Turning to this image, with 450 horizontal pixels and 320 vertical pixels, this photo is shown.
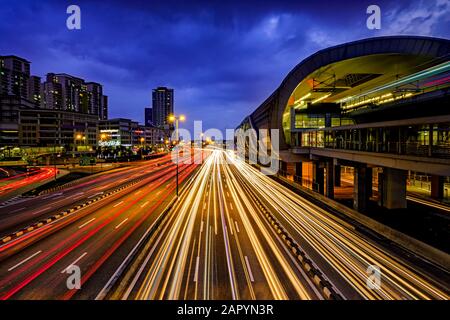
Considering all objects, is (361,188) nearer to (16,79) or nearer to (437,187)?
(437,187)

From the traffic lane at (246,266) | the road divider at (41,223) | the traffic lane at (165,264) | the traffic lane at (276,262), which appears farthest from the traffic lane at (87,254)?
the traffic lane at (276,262)

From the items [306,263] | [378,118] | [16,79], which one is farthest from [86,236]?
[16,79]

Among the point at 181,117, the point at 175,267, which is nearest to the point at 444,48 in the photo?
the point at 181,117

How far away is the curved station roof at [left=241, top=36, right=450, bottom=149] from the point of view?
27.9 meters

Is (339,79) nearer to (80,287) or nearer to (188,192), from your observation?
(188,192)

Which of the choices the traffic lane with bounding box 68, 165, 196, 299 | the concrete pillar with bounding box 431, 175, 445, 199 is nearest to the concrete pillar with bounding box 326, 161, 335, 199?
the concrete pillar with bounding box 431, 175, 445, 199

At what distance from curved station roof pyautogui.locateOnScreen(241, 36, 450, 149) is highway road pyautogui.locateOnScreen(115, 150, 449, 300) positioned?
20.6 meters

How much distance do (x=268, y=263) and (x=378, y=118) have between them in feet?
116

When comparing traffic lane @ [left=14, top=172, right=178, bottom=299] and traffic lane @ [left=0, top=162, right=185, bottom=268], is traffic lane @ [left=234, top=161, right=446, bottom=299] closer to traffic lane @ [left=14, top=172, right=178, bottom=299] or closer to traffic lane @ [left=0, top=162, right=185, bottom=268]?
traffic lane @ [left=14, top=172, right=178, bottom=299]

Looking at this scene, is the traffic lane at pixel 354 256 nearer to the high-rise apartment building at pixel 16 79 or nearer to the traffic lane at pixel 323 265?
the traffic lane at pixel 323 265

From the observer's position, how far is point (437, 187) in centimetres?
3064

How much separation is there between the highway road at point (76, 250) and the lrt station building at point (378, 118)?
19.7m
